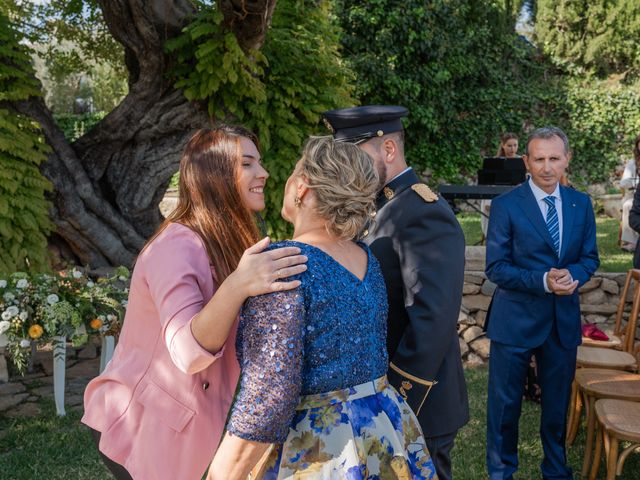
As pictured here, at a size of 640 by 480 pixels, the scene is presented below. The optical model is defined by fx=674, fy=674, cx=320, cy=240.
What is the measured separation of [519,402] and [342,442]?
2.49 meters

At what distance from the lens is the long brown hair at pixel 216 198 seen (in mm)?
2098

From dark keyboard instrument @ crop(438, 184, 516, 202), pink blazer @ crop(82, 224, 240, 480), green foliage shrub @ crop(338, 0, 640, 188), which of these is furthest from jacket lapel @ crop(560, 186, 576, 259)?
green foliage shrub @ crop(338, 0, 640, 188)

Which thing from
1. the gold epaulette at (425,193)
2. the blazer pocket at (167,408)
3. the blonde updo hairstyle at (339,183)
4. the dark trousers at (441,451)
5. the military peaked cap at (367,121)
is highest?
the military peaked cap at (367,121)

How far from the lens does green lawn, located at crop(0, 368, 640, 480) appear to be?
4.25 meters

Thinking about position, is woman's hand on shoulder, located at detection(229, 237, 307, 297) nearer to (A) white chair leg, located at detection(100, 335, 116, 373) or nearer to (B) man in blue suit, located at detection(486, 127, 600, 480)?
(B) man in blue suit, located at detection(486, 127, 600, 480)

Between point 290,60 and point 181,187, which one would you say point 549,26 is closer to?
point 290,60

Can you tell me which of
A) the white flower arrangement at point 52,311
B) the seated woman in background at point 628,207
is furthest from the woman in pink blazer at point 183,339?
the seated woman in background at point 628,207

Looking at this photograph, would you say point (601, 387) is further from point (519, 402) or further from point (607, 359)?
point (607, 359)

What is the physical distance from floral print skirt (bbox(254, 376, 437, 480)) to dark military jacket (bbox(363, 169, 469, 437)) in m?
0.47

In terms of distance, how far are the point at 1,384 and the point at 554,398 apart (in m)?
4.71

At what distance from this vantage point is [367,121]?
254 cm

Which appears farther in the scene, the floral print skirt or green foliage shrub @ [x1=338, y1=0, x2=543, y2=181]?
green foliage shrub @ [x1=338, y1=0, x2=543, y2=181]

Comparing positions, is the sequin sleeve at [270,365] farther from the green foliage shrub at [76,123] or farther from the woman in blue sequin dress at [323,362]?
the green foliage shrub at [76,123]

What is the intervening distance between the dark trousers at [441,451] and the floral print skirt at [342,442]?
0.72 metres
